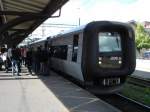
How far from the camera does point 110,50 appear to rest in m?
14.7

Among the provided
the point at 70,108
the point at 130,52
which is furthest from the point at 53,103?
the point at 130,52

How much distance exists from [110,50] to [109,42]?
0.31m

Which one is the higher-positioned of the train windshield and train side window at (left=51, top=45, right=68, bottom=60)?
the train windshield

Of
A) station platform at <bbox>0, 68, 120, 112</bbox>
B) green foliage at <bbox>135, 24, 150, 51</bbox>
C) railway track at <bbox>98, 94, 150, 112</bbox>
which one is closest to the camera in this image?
station platform at <bbox>0, 68, 120, 112</bbox>

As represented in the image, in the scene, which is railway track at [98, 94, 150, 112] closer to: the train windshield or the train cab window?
the train cab window

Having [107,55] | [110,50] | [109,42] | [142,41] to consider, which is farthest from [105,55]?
[142,41]

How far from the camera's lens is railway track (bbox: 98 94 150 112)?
1243 centimetres

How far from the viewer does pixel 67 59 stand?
18344 millimetres

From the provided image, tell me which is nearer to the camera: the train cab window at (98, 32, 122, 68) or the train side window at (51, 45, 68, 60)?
the train cab window at (98, 32, 122, 68)

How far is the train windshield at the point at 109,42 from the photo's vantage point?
14641 millimetres

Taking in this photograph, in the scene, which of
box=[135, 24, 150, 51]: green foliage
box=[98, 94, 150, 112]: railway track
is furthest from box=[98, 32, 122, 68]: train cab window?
box=[135, 24, 150, 51]: green foliage

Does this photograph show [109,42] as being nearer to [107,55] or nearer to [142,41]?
[107,55]

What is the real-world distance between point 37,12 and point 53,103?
46.6 feet

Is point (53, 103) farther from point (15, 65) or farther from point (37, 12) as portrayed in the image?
point (37, 12)
